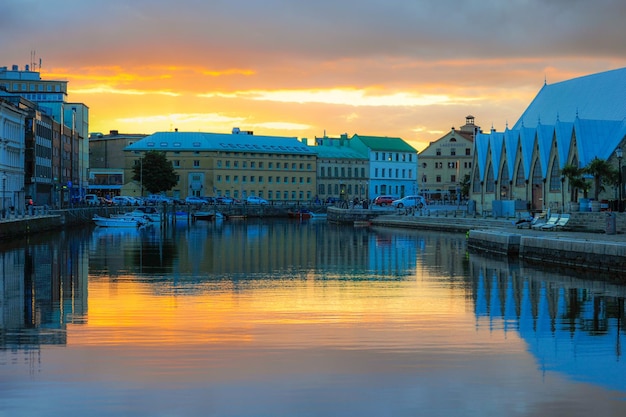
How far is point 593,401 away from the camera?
16719 millimetres

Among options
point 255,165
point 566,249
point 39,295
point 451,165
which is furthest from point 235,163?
point 39,295

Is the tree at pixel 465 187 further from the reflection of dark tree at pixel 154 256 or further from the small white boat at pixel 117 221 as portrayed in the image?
the reflection of dark tree at pixel 154 256

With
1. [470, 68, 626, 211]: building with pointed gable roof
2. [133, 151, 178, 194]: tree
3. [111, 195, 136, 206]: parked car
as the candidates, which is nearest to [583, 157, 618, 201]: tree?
[470, 68, 626, 211]: building with pointed gable roof

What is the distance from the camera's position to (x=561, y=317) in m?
27.4

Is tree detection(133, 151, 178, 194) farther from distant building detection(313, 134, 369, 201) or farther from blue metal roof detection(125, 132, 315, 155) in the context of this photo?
distant building detection(313, 134, 369, 201)

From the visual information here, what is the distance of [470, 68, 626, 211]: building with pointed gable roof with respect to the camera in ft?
302

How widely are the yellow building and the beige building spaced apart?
72.1 ft

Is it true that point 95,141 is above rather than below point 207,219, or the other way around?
above

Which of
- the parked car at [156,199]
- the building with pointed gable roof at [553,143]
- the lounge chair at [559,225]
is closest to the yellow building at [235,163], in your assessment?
the parked car at [156,199]

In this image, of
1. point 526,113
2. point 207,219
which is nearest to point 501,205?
point 526,113

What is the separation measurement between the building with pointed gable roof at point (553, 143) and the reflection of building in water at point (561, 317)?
51.0m

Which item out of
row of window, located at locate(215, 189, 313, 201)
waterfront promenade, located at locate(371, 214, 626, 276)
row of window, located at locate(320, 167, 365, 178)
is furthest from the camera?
row of window, located at locate(320, 167, 365, 178)

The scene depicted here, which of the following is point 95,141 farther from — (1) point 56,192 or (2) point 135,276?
(2) point 135,276

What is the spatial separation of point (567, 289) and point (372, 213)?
84736 millimetres
